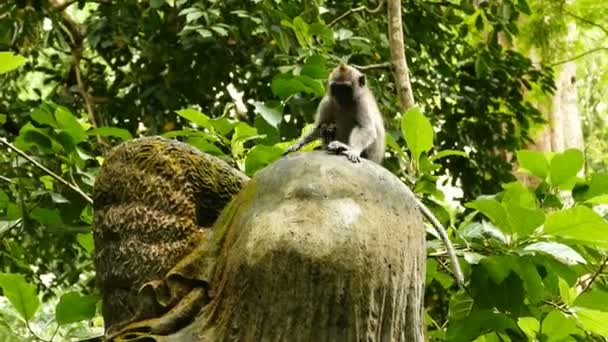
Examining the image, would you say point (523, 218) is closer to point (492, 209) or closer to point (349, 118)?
point (492, 209)

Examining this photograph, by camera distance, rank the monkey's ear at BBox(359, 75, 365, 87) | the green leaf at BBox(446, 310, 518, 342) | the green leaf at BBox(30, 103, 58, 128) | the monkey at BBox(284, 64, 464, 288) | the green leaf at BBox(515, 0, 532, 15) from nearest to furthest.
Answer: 1. the green leaf at BBox(446, 310, 518, 342)
2. the green leaf at BBox(30, 103, 58, 128)
3. the monkey at BBox(284, 64, 464, 288)
4. the monkey's ear at BBox(359, 75, 365, 87)
5. the green leaf at BBox(515, 0, 532, 15)

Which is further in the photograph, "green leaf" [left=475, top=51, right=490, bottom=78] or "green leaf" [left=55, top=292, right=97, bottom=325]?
"green leaf" [left=475, top=51, right=490, bottom=78]

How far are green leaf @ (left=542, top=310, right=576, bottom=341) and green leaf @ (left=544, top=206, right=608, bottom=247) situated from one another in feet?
1.14

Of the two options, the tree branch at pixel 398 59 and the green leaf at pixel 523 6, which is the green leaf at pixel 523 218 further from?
the green leaf at pixel 523 6

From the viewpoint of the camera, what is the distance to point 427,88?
6.01 m

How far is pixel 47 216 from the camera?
3.54 meters

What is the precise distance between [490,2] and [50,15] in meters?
2.74

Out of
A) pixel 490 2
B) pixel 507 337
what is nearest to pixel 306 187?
pixel 507 337

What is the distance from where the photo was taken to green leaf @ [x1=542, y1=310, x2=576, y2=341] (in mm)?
3154

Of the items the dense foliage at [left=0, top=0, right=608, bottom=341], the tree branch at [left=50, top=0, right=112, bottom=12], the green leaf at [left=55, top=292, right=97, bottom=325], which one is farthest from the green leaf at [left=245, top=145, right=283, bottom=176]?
the tree branch at [left=50, top=0, right=112, bottom=12]

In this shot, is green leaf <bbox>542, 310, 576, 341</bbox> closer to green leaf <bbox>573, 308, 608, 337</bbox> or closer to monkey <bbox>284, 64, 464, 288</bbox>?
green leaf <bbox>573, 308, 608, 337</bbox>

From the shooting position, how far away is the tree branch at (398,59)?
4.30 m

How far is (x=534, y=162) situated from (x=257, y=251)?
4.62ft

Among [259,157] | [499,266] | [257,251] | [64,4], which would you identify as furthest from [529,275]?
[64,4]
